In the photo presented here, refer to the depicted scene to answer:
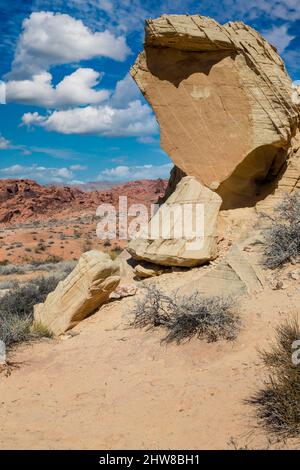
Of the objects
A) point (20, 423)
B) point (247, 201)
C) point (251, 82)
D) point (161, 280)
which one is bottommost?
point (20, 423)

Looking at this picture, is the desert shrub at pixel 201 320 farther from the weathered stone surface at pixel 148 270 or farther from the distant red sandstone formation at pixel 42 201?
the distant red sandstone formation at pixel 42 201

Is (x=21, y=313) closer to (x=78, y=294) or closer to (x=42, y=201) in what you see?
(x=78, y=294)

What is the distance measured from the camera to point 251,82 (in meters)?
8.73

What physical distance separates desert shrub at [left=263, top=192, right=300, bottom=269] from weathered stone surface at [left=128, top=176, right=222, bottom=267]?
4.11ft

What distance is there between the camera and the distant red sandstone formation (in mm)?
45594

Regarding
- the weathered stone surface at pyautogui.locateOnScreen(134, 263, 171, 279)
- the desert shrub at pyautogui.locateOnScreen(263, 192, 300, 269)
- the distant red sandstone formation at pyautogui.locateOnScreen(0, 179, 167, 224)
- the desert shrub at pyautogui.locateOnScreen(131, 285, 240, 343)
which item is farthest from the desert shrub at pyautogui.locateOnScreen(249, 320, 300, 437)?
the distant red sandstone formation at pyautogui.locateOnScreen(0, 179, 167, 224)

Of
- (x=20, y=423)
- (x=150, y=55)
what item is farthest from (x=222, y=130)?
(x=20, y=423)

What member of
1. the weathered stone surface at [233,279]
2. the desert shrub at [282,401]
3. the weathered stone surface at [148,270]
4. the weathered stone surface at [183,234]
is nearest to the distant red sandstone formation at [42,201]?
the weathered stone surface at [183,234]

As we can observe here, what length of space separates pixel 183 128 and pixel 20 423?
6832 millimetres

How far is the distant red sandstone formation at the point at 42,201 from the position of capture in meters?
45.6

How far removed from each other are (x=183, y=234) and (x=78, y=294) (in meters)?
2.37

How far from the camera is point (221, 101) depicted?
8.90 metres

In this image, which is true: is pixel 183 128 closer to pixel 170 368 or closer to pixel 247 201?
pixel 247 201

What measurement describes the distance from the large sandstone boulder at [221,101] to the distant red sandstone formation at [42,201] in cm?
3410
